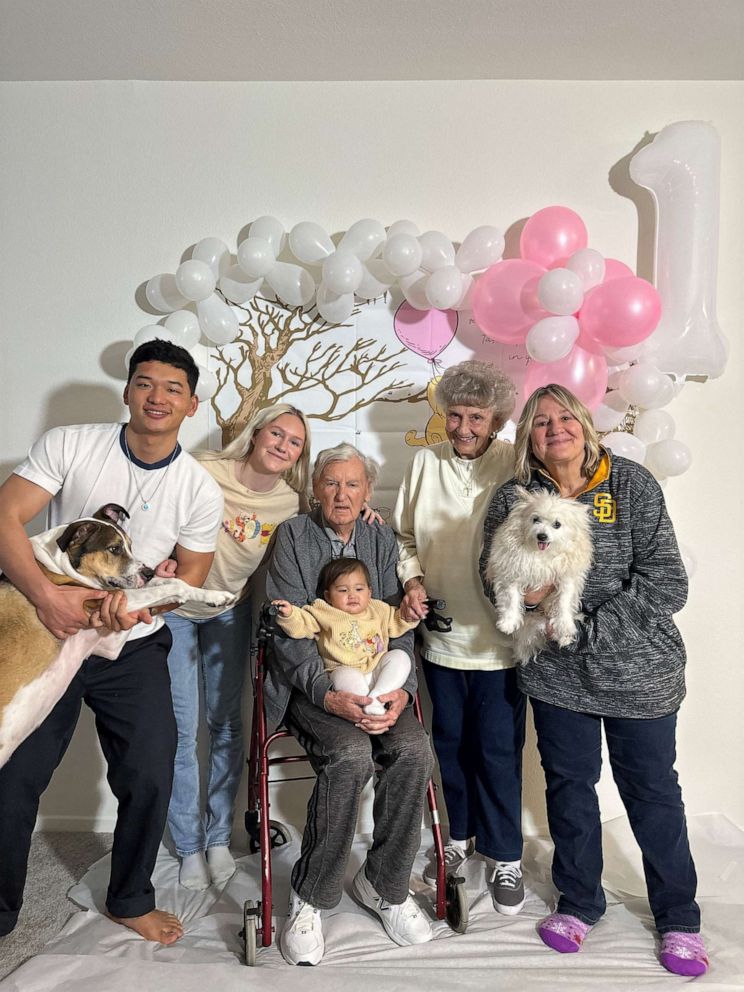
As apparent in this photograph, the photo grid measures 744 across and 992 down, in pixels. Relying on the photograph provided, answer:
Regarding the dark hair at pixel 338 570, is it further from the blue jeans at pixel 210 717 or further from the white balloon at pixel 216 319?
the white balloon at pixel 216 319

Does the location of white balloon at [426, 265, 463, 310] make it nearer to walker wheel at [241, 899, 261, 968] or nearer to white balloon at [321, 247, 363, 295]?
white balloon at [321, 247, 363, 295]

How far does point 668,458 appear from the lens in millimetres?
2721

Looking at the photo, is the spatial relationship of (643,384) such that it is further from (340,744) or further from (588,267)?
(340,744)

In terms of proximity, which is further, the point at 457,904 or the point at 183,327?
the point at 183,327

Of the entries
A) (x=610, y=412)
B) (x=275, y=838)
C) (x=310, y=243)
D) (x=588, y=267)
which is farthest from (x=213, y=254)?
(x=275, y=838)

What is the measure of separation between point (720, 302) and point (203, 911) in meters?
3.02

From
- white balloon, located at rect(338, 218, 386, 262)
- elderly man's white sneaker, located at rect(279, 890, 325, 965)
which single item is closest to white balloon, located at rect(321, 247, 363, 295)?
white balloon, located at rect(338, 218, 386, 262)

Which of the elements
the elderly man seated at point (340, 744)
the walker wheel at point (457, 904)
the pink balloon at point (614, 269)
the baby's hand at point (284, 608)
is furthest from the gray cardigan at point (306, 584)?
the pink balloon at point (614, 269)

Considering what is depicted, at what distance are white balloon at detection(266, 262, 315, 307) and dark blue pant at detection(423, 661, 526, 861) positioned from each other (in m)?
1.46

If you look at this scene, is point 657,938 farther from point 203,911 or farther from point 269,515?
point 269,515

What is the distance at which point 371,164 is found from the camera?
2.97 metres

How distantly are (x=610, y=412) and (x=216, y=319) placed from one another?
153cm

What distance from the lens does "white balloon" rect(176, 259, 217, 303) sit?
2.69 meters

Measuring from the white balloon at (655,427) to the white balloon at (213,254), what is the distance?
1729 millimetres
